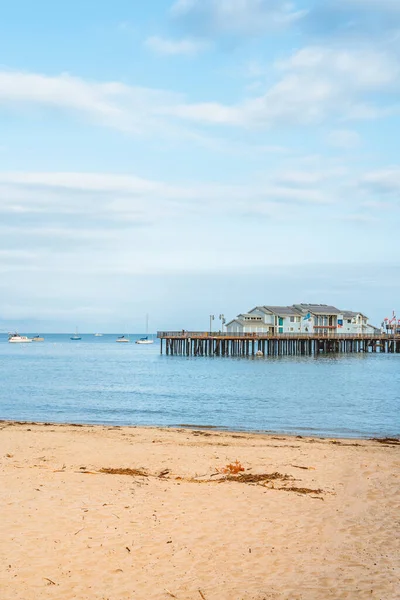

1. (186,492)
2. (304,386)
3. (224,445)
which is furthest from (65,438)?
(304,386)

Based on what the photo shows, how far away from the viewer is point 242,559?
8461 mm

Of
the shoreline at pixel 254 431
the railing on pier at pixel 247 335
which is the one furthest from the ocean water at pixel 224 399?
the railing on pier at pixel 247 335

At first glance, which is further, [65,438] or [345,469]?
[65,438]

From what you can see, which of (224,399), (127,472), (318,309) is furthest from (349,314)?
(127,472)

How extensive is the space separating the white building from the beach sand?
234 ft

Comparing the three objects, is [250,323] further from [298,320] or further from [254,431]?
[254,431]

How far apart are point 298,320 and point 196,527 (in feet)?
272

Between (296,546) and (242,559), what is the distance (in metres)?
1.04

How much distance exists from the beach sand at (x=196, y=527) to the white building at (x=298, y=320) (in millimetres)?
71317

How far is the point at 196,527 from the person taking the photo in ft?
32.0

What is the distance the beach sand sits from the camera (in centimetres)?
757

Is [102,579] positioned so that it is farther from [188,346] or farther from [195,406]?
[188,346]

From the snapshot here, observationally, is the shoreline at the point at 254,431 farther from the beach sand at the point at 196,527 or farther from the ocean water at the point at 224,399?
the beach sand at the point at 196,527

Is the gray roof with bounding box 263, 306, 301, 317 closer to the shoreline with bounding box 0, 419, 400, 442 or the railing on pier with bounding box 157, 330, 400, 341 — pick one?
the railing on pier with bounding box 157, 330, 400, 341
